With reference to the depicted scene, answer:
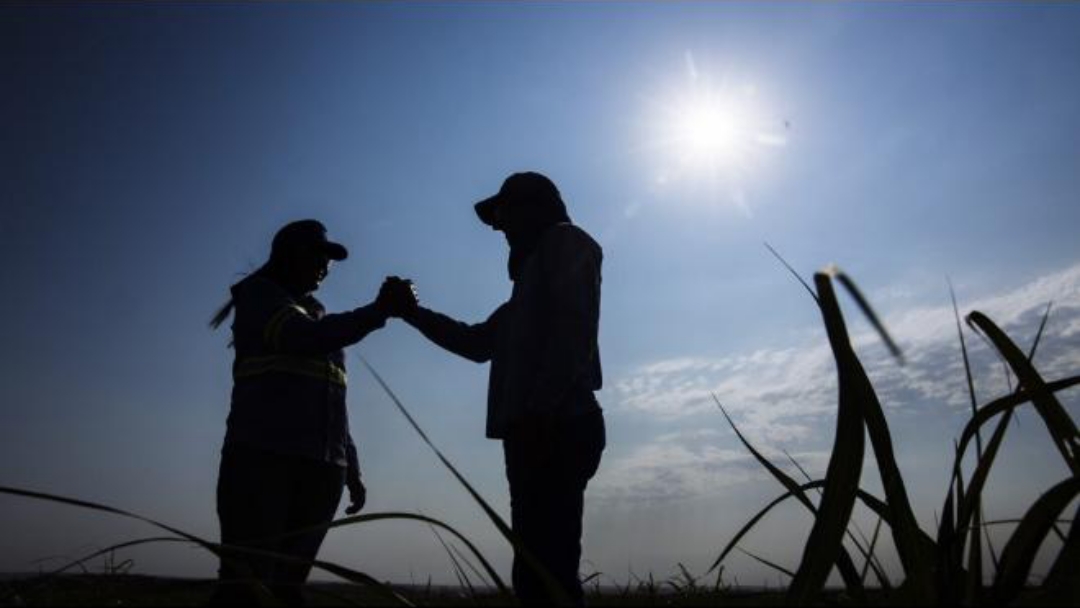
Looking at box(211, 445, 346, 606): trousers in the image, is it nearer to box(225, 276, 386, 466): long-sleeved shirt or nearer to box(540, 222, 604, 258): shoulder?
box(225, 276, 386, 466): long-sleeved shirt

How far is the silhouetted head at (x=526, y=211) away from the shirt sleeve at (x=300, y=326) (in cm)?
78

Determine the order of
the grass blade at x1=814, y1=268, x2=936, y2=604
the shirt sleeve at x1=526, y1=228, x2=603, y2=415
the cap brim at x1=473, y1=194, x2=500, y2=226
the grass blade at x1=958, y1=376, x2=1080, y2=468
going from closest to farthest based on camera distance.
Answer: the grass blade at x1=814, y1=268, x2=936, y2=604, the grass blade at x1=958, y1=376, x2=1080, y2=468, the shirt sleeve at x1=526, y1=228, x2=603, y2=415, the cap brim at x1=473, y1=194, x2=500, y2=226

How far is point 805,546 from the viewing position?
36.0 inches

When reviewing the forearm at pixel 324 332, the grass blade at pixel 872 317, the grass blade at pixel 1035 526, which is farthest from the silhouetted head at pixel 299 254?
the grass blade at pixel 872 317

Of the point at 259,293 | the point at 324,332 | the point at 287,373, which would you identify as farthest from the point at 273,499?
the point at 259,293

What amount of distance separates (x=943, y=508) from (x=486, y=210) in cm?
299

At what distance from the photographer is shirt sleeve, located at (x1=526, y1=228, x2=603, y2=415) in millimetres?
2680

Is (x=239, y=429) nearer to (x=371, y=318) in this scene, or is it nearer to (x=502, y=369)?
(x=371, y=318)

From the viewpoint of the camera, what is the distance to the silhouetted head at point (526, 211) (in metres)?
3.38

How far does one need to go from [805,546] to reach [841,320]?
0.33m

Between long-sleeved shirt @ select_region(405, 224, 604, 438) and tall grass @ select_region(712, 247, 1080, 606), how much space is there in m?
1.53

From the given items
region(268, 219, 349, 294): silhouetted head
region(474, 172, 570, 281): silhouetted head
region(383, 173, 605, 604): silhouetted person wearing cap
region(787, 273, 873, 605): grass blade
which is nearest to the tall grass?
region(787, 273, 873, 605): grass blade

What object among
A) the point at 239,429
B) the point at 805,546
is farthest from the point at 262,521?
the point at 805,546

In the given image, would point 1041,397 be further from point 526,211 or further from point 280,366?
point 280,366
